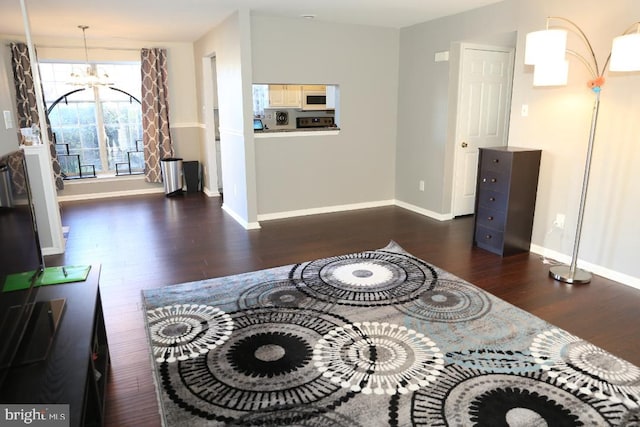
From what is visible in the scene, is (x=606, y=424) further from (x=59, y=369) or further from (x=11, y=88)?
(x=11, y=88)

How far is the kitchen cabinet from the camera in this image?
284 inches

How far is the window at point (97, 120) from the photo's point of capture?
22.0ft

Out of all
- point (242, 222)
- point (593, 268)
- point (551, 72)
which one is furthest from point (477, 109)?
point (242, 222)

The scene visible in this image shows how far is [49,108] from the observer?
6.59 meters

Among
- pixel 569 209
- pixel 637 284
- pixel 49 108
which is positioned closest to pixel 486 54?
pixel 569 209

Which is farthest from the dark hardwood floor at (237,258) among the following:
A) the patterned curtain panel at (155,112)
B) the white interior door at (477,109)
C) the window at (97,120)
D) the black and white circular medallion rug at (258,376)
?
the window at (97,120)

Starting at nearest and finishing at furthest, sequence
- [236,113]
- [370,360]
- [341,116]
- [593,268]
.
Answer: [370,360] < [593,268] < [236,113] < [341,116]

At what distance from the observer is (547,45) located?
123 inches

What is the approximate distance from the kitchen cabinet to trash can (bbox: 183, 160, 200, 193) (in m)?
1.63

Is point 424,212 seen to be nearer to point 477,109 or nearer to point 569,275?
point 477,109

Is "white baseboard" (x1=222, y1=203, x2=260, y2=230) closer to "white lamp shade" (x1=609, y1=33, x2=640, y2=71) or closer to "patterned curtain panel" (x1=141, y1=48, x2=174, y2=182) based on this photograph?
"patterned curtain panel" (x1=141, y1=48, x2=174, y2=182)

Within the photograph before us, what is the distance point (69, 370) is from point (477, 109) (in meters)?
5.05

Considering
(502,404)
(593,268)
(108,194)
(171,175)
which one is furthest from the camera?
(108,194)

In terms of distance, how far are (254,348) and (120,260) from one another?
2161 millimetres
